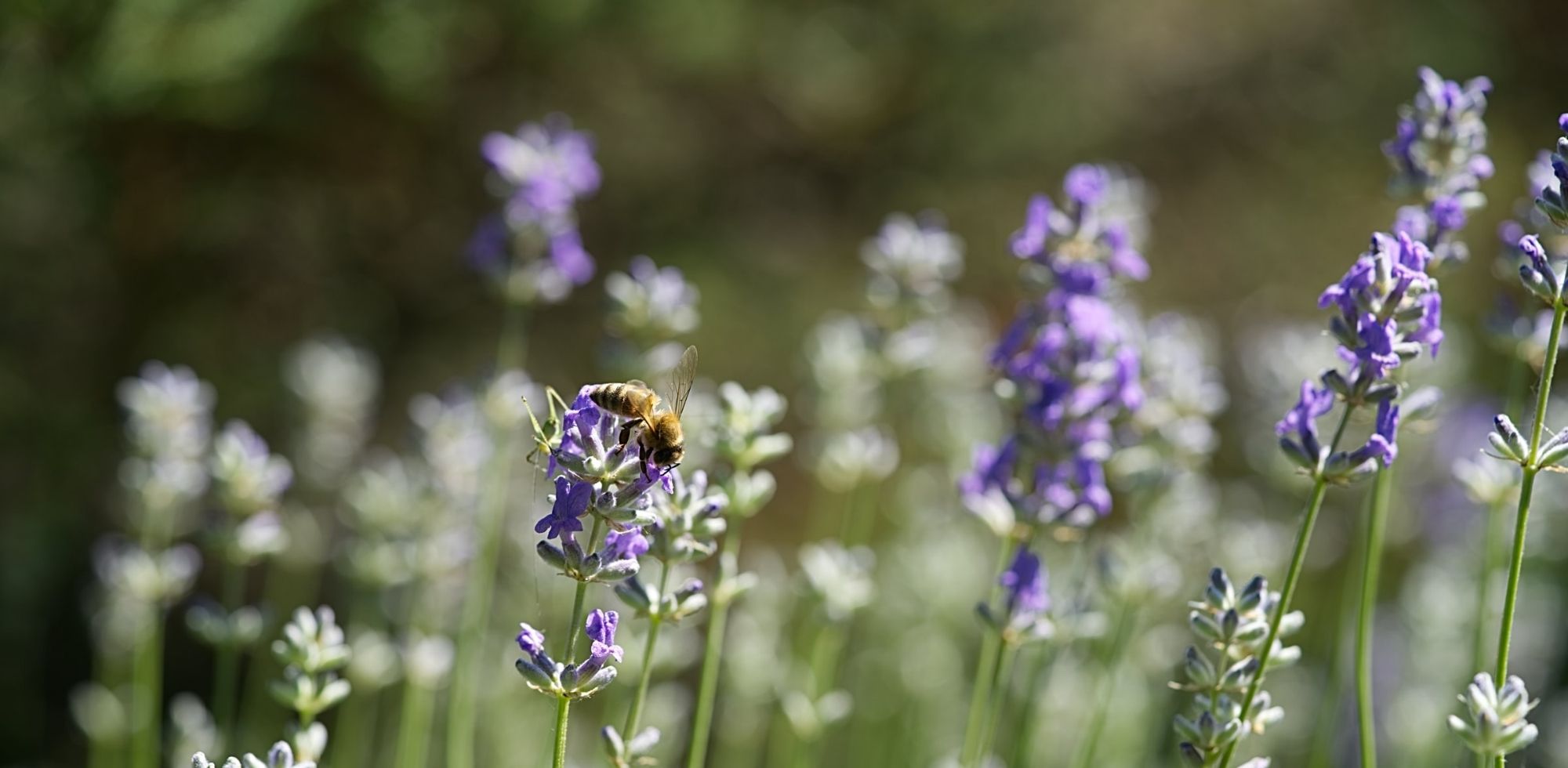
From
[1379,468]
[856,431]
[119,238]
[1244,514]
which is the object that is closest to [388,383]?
[119,238]

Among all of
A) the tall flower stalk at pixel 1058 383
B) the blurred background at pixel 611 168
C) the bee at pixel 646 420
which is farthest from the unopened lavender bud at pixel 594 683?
the blurred background at pixel 611 168

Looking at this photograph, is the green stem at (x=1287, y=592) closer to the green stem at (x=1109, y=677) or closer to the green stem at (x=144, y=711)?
the green stem at (x=1109, y=677)

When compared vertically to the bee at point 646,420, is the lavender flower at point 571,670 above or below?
below

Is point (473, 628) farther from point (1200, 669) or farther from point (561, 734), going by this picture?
point (1200, 669)

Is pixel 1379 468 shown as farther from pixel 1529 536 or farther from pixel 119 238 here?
pixel 119 238

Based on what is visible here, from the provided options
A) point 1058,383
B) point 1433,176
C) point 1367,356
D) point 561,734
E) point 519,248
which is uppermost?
point 519,248

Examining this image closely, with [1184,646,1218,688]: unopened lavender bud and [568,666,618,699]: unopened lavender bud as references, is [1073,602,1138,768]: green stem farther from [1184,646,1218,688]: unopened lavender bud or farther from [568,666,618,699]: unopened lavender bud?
[568,666,618,699]: unopened lavender bud

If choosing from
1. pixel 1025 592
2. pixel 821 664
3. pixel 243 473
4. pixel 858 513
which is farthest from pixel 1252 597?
pixel 858 513
